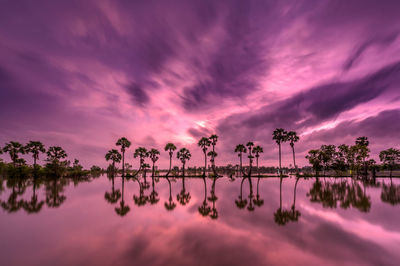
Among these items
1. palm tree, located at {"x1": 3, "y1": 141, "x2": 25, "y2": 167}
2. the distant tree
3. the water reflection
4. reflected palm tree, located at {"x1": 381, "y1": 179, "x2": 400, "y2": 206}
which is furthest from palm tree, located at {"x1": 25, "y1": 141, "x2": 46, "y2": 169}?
the distant tree

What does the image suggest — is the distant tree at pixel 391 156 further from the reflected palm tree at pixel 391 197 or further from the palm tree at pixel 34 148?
the palm tree at pixel 34 148

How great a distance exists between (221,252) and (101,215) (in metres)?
11.6

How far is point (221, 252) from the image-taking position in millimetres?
7590

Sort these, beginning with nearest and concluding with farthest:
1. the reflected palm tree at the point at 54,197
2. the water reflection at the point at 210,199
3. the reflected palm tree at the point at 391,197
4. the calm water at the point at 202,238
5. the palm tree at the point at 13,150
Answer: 1. the calm water at the point at 202,238
2. the water reflection at the point at 210,199
3. the reflected palm tree at the point at 54,197
4. the reflected palm tree at the point at 391,197
5. the palm tree at the point at 13,150

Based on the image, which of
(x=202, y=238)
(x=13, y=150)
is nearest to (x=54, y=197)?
(x=202, y=238)

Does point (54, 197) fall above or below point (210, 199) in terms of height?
above

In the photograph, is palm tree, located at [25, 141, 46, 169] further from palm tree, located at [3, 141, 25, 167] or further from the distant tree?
the distant tree

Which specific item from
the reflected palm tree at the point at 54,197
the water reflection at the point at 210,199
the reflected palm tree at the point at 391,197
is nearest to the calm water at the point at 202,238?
the water reflection at the point at 210,199

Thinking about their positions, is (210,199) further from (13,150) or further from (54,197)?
(13,150)

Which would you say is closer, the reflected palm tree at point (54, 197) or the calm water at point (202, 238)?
the calm water at point (202, 238)

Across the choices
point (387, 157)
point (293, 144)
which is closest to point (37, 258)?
point (293, 144)

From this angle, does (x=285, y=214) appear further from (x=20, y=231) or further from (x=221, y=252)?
(x=20, y=231)

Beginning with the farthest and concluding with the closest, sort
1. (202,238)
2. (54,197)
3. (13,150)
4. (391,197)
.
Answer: (13,150) → (54,197) → (391,197) → (202,238)

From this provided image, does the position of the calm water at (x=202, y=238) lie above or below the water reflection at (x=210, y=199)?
above
